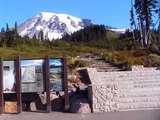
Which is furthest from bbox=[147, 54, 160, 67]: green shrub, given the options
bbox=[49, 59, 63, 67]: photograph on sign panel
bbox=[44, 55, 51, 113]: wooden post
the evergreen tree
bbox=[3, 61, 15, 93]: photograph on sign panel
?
the evergreen tree

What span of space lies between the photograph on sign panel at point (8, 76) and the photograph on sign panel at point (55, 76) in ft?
4.34

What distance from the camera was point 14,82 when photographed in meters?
15.0

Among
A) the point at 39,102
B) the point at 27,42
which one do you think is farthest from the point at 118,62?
the point at 27,42

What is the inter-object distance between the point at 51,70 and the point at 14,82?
1.34 meters

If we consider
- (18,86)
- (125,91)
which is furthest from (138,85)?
(18,86)

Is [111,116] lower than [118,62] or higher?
lower

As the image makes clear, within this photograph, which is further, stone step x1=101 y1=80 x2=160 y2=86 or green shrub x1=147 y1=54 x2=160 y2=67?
green shrub x1=147 y1=54 x2=160 y2=67

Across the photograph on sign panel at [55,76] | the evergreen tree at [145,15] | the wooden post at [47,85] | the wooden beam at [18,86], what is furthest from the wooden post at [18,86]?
the evergreen tree at [145,15]

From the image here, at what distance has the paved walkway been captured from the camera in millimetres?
13344

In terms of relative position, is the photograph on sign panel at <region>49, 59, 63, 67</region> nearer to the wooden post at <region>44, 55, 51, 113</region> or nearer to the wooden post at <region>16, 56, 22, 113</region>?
the wooden post at <region>44, 55, 51, 113</region>

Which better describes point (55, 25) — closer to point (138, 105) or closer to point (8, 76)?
point (138, 105)

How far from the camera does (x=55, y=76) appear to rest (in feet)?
49.8

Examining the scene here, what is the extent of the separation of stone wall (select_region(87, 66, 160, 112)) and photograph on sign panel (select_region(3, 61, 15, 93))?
2.69 meters

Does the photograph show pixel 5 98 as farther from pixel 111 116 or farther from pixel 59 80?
pixel 111 116
